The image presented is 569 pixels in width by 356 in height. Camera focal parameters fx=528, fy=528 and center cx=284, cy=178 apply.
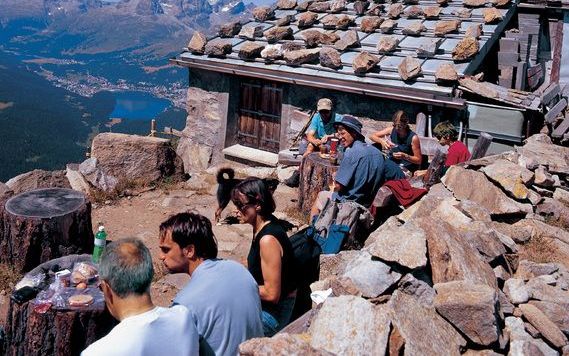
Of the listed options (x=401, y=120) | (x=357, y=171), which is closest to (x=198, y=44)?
(x=401, y=120)

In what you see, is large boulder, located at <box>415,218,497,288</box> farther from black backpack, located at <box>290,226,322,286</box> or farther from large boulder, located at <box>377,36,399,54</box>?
large boulder, located at <box>377,36,399,54</box>

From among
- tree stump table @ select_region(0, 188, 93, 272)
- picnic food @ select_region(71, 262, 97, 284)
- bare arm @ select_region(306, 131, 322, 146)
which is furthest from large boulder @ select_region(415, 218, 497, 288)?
bare arm @ select_region(306, 131, 322, 146)

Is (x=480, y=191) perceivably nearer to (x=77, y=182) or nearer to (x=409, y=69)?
(x=409, y=69)

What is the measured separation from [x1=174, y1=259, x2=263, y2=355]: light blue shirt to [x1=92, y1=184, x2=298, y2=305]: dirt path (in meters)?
3.15

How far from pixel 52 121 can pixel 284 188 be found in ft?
261

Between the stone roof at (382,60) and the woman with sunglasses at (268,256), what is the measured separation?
5232 mm

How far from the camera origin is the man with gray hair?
236 centimetres

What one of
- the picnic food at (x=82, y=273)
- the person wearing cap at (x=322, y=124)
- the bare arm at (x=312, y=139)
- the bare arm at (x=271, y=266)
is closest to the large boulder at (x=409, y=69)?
the person wearing cap at (x=322, y=124)

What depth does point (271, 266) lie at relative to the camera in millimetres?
3615

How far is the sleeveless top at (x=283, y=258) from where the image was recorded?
12.1 feet

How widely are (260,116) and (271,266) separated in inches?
311

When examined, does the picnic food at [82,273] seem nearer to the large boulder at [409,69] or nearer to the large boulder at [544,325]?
the large boulder at [544,325]

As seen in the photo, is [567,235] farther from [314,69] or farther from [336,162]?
[314,69]

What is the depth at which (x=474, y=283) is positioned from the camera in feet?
11.5
